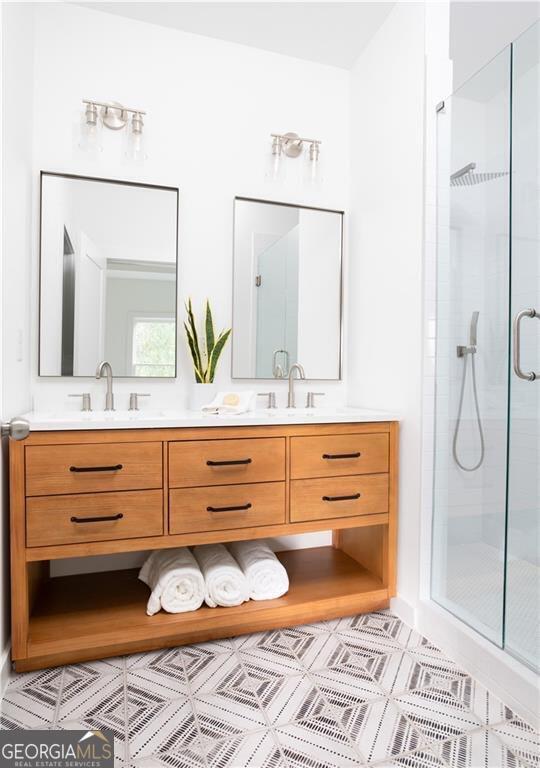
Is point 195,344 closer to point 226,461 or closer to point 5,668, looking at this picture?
point 226,461

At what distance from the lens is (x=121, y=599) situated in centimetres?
184

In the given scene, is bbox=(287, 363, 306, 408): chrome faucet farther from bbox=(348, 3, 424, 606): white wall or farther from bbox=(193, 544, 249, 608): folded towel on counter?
bbox=(193, 544, 249, 608): folded towel on counter

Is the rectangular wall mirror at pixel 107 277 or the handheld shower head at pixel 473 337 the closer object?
the handheld shower head at pixel 473 337

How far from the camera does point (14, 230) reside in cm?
168

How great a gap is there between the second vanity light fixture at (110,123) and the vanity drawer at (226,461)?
54.8 inches

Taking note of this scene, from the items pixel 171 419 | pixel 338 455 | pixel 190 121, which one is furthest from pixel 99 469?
pixel 190 121

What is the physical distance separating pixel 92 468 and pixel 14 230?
0.90m

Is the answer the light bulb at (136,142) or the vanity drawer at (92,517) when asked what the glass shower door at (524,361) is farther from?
the light bulb at (136,142)

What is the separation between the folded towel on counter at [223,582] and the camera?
1763 millimetres

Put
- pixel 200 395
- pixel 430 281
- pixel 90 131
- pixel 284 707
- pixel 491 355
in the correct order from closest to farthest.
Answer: pixel 284 707
pixel 491 355
pixel 430 281
pixel 90 131
pixel 200 395

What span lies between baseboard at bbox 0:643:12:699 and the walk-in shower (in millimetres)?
1516

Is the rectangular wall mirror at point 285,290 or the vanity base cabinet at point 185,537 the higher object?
the rectangular wall mirror at point 285,290

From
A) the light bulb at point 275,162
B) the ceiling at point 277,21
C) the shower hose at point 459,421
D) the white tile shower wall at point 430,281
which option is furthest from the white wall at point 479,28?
the shower hose at point 459,421

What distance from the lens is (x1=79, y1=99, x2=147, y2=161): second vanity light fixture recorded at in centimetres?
203
